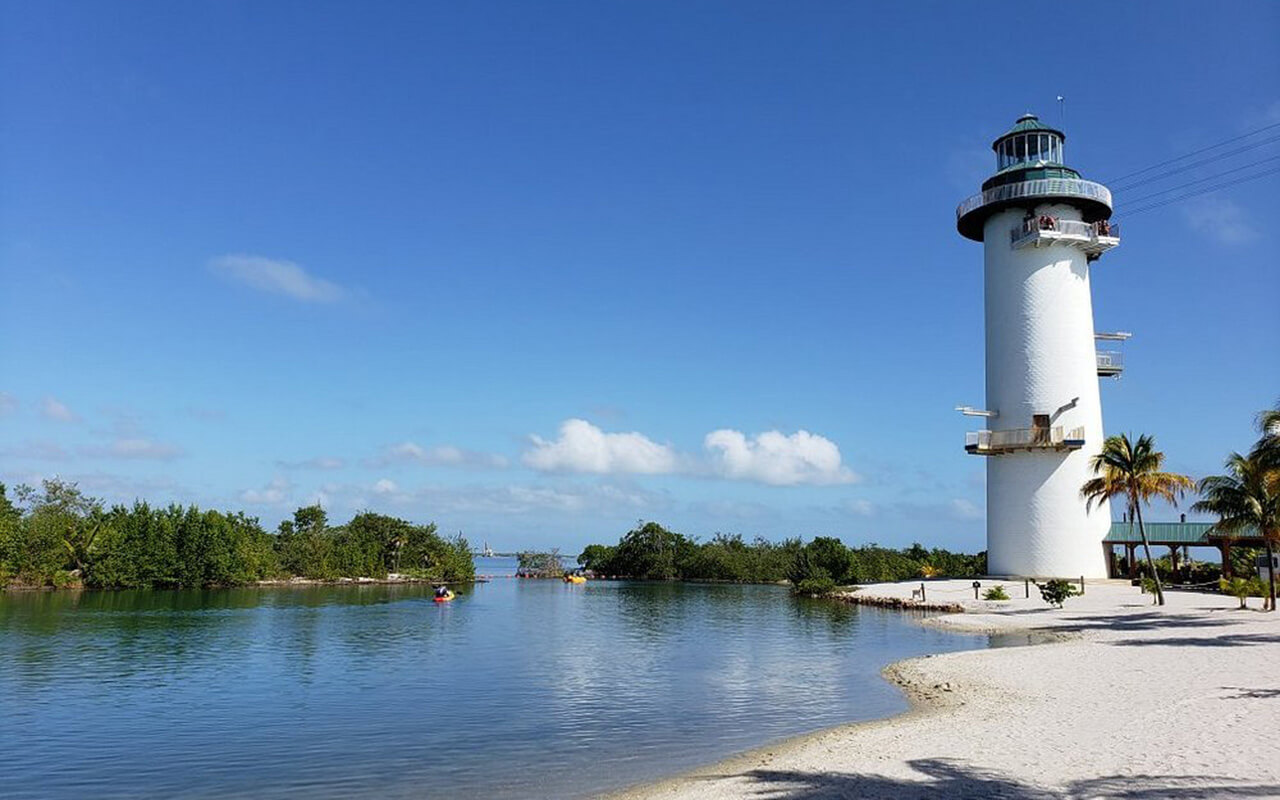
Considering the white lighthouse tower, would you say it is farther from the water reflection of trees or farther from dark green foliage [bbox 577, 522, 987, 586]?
the water reflection of trees

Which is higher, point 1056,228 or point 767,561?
point 1056,228

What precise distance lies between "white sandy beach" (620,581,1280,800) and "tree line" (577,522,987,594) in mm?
53815

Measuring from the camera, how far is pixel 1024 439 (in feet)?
199

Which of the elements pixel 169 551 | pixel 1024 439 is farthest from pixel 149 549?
pixel 1024 439

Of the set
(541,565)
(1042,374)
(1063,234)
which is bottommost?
(541,565)

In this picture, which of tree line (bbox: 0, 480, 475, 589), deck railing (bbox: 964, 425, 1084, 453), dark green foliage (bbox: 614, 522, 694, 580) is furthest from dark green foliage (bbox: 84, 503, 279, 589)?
deck railing (bbox: 964, 425, 1084, 453)

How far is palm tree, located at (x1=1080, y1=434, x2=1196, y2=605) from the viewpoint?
48.0m

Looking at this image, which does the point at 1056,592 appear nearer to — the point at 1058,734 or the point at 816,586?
the point at 1058,734

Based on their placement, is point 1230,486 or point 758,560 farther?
point 758,560

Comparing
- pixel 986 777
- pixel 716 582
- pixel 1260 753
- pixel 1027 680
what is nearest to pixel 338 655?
pixel 1027 680

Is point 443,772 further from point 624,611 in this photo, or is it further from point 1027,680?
point 624,611

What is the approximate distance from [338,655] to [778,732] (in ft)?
81.6

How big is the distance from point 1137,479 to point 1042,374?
13607 mm

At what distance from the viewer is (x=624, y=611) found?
222 ft
